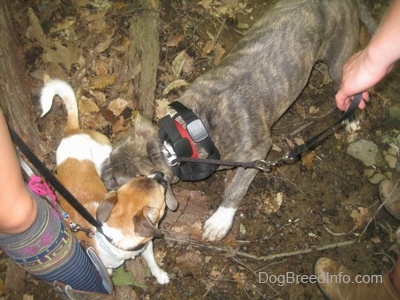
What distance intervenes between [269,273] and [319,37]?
2.64 meters

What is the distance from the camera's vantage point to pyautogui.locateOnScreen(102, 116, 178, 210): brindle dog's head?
3.29 m

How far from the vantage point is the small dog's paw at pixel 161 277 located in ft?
12.0

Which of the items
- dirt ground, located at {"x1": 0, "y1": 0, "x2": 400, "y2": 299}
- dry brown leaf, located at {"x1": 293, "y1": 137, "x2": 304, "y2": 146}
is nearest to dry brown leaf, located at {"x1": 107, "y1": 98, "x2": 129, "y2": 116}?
dirt ground, located at {"x1": 0, "y1": 0, "x2": 400, "y2": 299}

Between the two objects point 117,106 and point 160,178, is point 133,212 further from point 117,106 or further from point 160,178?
point 117,106

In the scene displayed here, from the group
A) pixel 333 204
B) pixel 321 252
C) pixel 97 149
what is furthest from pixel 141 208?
pixel 333 204

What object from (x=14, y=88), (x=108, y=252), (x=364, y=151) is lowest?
(x=364, y=151)

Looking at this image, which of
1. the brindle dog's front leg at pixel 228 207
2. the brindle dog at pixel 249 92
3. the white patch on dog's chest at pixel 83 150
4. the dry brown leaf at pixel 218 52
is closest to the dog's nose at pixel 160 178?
the brindle dog at pixel 249 92

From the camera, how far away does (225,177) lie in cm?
430

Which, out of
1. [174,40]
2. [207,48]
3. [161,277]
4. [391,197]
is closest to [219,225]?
[161,277]

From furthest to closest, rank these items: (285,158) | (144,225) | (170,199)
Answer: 1. (170,199)
2. (285,158)
3. (144,225)

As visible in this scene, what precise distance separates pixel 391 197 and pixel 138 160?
306 cm

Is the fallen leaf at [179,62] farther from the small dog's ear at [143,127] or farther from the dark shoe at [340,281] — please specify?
the dark shoe at [340,281]

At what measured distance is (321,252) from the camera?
4.02m

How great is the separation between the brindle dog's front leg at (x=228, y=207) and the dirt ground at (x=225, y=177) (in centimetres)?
13
